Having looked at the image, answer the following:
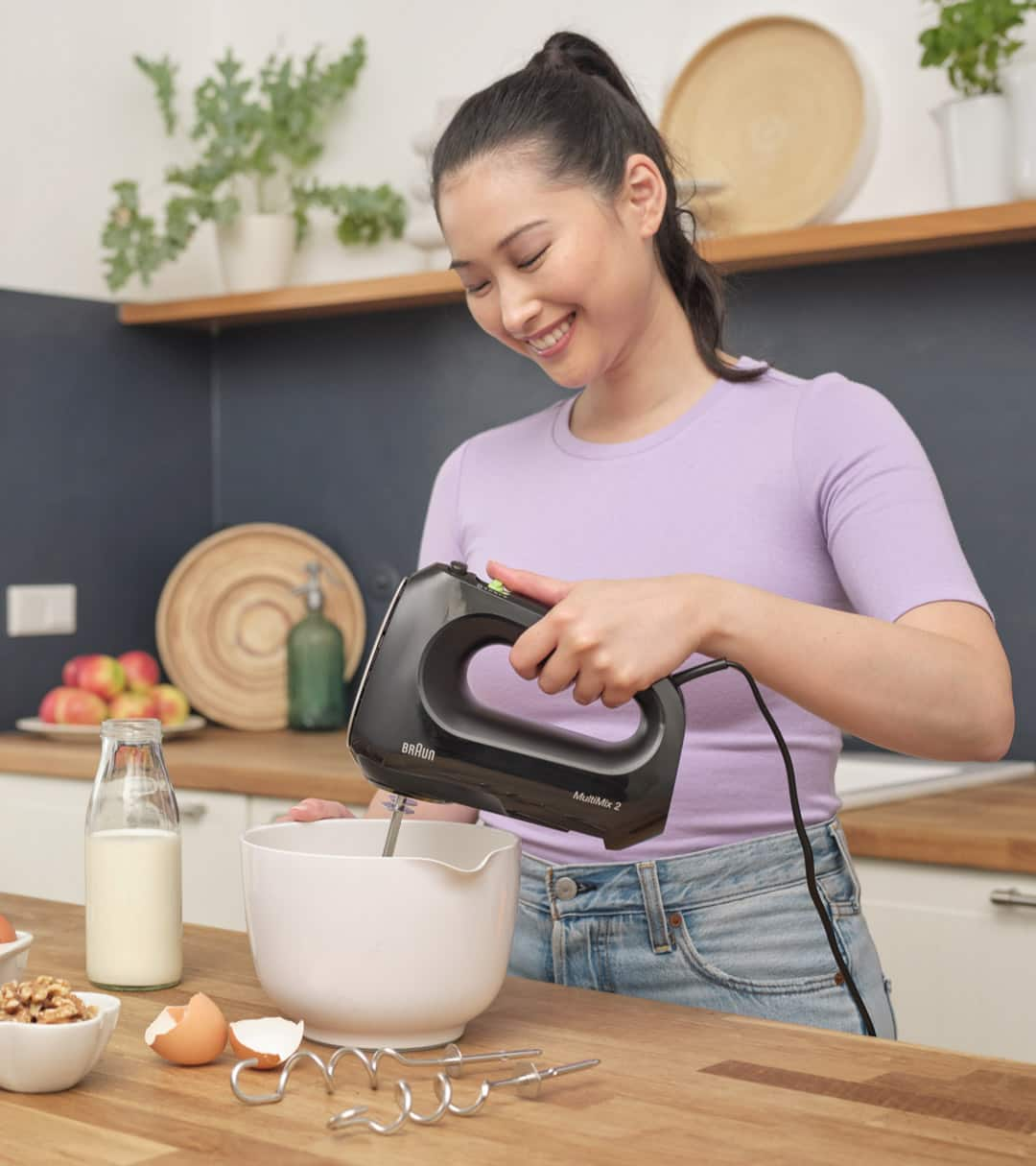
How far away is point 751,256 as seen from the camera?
2301 millimetres

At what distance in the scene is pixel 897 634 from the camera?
1.06 meters

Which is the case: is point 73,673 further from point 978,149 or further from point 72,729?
point 978,149

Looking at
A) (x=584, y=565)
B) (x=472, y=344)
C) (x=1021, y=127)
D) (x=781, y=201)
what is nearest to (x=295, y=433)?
(x=472, y=344)

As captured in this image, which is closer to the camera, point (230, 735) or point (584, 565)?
point (584, 565)

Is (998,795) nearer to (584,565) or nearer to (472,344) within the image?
(584,565)

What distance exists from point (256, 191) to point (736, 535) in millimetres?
1966

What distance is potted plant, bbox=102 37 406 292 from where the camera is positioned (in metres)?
2.84

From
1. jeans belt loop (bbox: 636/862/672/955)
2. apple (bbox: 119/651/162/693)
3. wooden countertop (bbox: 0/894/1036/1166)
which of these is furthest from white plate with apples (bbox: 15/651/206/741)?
wooden countertop (bbox: 0/894/1036/1166)

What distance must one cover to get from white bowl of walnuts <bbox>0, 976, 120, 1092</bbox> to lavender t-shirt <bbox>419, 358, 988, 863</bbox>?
0.48 m

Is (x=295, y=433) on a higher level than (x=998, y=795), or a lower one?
higher

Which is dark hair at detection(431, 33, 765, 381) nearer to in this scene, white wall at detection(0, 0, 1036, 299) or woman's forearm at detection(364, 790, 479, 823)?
woman's forearm at detection(364, 790, 479, 823)

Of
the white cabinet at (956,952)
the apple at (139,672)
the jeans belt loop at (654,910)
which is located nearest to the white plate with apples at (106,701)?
the apple at (139,672)

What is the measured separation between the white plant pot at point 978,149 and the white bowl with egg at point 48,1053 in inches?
67.6

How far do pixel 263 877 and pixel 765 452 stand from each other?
55 centimetres
